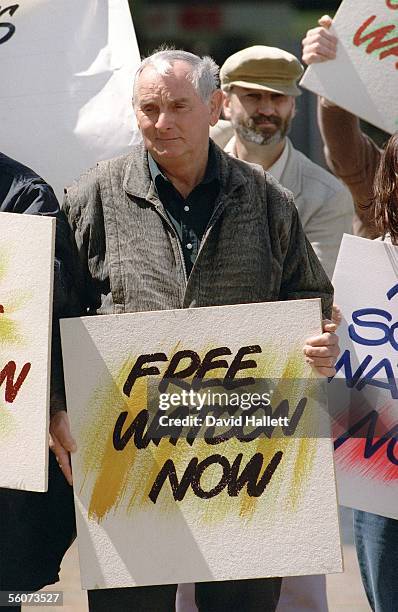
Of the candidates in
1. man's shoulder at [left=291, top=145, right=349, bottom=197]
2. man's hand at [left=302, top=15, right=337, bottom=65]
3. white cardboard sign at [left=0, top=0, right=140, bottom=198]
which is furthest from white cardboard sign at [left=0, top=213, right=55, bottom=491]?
man's shoulder at [left=291, top=145, right=349, bottom=197]

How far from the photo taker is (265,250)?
306 centimetres

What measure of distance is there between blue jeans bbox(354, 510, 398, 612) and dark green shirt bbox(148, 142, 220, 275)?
0.77 meters

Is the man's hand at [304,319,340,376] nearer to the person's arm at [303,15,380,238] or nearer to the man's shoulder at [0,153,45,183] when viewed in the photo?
the man's shoulder at [0,153,45,183]

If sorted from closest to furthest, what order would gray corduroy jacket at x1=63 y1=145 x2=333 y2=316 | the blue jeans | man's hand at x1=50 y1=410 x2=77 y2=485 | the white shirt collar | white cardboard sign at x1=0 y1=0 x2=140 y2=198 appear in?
man's hand at x1=50 y1=410 x2=77 y2=485 < gray corduroy jacket at x1=63 y1=145 x2=333 y2=316 < the blue jeans < white cardboard sign at x1=0 y1=0 x2=140 y2=198 < the white shirt collar

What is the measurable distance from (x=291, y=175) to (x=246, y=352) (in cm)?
139

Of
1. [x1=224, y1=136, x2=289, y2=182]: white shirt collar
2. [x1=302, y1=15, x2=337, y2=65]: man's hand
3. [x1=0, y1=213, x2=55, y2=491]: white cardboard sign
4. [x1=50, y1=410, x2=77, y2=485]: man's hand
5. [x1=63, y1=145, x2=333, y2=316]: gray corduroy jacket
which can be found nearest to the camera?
[x1=0, y1=213, x2=55, y2=491]: white cardboard sign

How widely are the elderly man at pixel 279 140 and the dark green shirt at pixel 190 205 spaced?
3.23 feet

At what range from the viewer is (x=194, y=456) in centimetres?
287

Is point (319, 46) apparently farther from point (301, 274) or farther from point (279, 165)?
point (301, 274)

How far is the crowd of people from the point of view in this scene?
9.75 ft

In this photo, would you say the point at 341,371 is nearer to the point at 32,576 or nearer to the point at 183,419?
the point at 183,419

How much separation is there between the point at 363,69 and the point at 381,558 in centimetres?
152

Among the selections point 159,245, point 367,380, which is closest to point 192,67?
point 159,245

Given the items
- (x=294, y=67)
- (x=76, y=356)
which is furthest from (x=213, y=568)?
(x=294, y=67)
